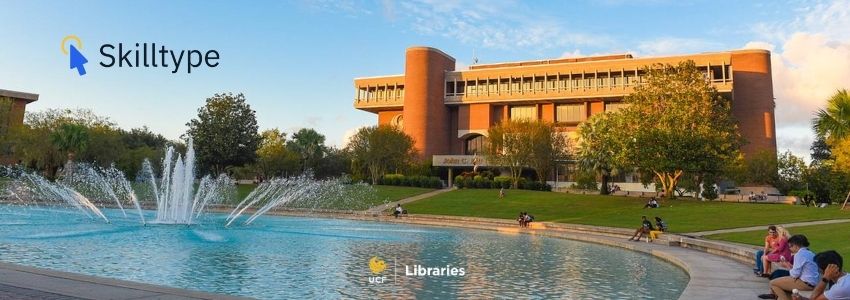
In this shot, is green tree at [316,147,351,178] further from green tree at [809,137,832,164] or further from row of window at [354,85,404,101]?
green tree at [809,137,832,164]

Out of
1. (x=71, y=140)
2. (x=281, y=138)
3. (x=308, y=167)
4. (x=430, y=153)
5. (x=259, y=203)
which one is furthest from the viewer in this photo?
(x=281, y=138)

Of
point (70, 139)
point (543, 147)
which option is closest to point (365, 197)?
point (543, 147)

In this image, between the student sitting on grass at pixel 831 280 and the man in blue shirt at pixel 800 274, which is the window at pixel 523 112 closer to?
the man in blue shirt at pixel 800 274

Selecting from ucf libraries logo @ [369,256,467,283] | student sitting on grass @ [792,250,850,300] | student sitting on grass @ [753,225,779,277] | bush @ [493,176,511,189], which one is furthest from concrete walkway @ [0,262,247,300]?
bush @ [493,176,511,189]

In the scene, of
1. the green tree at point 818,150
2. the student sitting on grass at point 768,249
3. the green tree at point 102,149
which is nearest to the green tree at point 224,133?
the green tree at point 102,149

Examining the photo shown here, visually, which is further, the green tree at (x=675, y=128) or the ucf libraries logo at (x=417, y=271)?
the green tree at (x=675, y=128)

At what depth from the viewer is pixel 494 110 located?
291 ft

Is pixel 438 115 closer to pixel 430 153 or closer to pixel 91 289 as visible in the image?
pixel 430 153

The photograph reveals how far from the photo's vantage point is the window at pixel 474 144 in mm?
88750

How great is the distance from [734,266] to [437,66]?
74.3 m

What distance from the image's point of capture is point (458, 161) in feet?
263

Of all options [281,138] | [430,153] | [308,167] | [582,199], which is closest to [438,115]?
[430,153]

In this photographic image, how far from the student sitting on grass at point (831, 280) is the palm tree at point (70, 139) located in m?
64.1

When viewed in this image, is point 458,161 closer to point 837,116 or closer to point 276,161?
point 276,161
